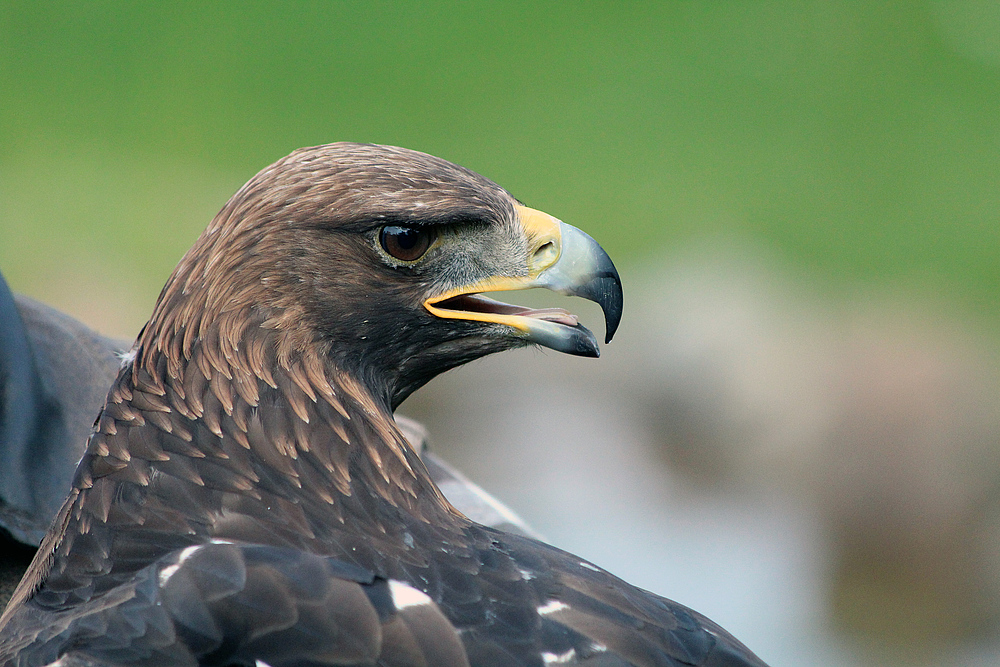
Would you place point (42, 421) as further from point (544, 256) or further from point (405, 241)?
point (544, 256)

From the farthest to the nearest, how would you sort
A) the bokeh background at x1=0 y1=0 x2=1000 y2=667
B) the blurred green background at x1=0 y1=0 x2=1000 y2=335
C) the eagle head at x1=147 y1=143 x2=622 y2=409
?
1. the blurred green background at x1=0 y1=0 x2=1000 y2=335
2. the bokeh background at x1=0 y1=0 x2=1000 y2=667
3. the eagle head at x1=147 y1=143 x2=622 y2=409

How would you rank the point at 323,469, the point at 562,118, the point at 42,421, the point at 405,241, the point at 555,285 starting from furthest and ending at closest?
the point at 562,118
the point at 42,421
the point at 555,285
the point at 405,241
the point at 323,469

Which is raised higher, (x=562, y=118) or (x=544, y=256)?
(x=562, y=118)

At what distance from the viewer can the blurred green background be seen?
10.8 meters

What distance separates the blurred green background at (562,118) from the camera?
1075cm

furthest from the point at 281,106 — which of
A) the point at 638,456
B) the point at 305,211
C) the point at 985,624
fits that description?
the point at 305,211

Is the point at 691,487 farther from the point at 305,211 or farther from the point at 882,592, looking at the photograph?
the point at 305,211

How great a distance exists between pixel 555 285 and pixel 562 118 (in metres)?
10.3

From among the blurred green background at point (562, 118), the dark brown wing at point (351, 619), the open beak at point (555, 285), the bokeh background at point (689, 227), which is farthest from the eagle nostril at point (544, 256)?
the blurred green background at point (562, 118)

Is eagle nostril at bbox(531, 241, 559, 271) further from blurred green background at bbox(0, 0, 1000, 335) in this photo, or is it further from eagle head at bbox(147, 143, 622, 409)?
blurred green background at bbox(0, 0, 1000, 335)

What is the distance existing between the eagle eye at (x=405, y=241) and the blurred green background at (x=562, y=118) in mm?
7888

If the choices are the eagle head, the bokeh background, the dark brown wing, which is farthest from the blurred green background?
the dark brown wing

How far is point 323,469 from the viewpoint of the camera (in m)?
2.26

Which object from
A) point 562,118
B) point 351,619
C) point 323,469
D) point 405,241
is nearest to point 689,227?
point 562,118
